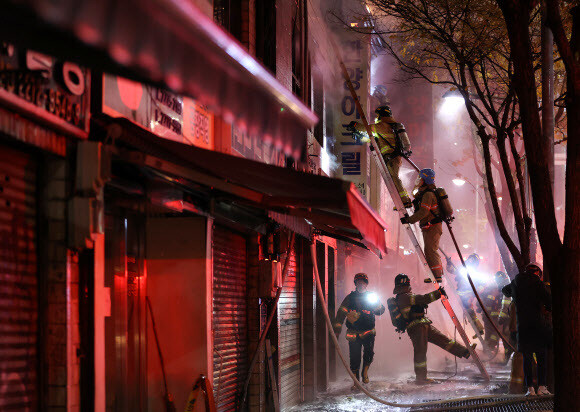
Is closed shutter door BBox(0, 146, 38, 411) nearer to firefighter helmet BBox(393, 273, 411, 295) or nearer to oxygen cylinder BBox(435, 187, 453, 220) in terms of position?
firefighter helmet BBox(393, 273, 411, 295)

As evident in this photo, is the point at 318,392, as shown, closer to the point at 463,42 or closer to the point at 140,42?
the point at 463,42

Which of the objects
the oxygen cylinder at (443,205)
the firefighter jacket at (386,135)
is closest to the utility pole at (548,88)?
the oxygen cylinder at (443,205)

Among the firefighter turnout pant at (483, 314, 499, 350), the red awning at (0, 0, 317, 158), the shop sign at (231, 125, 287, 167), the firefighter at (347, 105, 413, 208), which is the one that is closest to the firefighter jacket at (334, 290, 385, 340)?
the firefighter at (347, 105, 413, 208)

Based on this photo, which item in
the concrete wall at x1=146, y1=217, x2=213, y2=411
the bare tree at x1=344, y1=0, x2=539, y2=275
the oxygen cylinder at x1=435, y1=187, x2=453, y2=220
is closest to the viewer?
the concrete wall at x1=146, y1=217, x2=213, y2=411

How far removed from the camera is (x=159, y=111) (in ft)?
20.1

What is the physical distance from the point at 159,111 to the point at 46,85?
6.35 ft

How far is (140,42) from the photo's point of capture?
2.44 m

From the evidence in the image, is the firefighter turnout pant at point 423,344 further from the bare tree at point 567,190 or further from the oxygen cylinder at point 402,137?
the bare tree at point 567,190

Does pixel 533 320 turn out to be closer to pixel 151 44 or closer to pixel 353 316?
pixel 353 316

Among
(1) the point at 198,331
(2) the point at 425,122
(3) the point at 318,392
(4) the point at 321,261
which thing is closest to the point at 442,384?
(3) the point at 318,392

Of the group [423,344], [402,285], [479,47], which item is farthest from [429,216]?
[479,47]

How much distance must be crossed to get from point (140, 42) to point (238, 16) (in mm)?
6930

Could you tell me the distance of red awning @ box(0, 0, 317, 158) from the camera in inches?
83.5

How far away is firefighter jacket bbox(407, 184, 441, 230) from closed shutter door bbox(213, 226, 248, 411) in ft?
15.3
